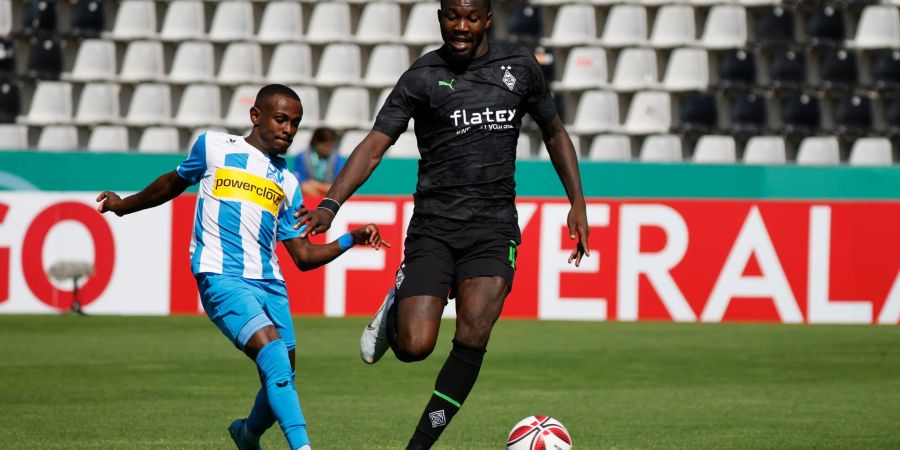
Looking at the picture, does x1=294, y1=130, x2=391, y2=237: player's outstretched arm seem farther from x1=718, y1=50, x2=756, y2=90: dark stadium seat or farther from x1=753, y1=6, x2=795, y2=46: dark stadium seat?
x1=753, y1=6, x2=795, y2=46: dark stadium seat

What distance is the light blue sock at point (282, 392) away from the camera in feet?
20.9

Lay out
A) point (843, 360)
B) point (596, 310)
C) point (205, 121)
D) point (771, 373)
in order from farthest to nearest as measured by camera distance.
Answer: point (205, 121) → point (596, 310) → point (843, 360) → point (771, 373)

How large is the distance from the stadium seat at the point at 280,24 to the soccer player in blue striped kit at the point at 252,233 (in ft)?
45.2

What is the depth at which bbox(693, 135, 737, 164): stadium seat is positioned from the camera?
64.0 ft

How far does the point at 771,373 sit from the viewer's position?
12.0m

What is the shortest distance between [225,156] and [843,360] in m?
7.64

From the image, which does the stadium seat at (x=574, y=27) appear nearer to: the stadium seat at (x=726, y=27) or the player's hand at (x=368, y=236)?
the stadium seat at (x=726, y=27)

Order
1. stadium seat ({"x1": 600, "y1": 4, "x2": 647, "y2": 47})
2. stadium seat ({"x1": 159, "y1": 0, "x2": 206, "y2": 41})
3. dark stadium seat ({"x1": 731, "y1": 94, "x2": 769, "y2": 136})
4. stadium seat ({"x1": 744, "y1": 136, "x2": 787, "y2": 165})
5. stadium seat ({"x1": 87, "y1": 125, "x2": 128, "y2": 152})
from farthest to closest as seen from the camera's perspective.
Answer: stadium seat ({"x1": 159, "y1": 0, "x2": 206, "y2": 41}) < stadium seat ({"x1": 600, "y1": 4, "x2": 647, "y2": 47}) < dark stadium seat ({"x1": 731, "y1": 94, "x2": 769, "y2": 136}) < stadium seat ({"x1": 87, "y1": 125, "x2": 128, "y2": 152}) < stadium seat ({"x1": 744, "y1": 136, "x2": 787, "y2": 165})

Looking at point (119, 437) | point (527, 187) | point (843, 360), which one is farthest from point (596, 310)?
point (119, 437)

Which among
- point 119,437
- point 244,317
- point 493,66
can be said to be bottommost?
point 119,437

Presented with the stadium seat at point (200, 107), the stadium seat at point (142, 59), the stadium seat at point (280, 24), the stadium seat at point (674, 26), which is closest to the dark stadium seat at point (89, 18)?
the stadium seat at point (142, 59)

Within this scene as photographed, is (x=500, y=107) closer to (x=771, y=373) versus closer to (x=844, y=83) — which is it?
(x=771, y=373)

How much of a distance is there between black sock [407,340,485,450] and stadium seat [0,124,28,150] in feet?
46.8

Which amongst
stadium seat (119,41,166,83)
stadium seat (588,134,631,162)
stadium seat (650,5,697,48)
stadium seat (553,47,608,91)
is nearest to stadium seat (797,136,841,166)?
stadium seat (650,5,697,48)
